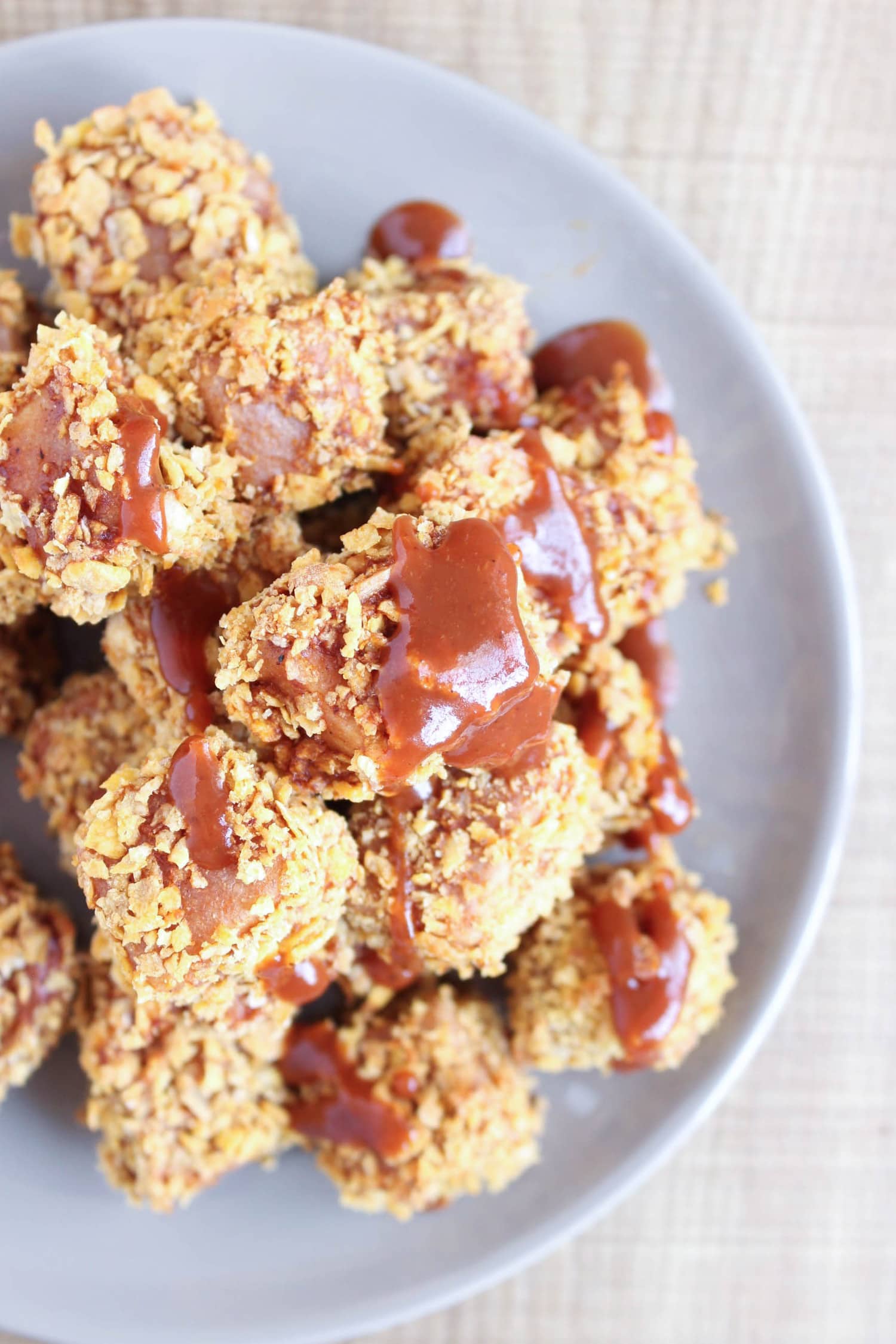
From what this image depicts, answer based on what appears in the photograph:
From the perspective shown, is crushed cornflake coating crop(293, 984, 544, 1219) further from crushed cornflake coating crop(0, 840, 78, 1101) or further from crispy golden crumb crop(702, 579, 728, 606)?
crispy golden crumb crop(702, 579, 728, 606)

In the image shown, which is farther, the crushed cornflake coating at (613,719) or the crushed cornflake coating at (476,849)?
the crushed cornflake coating at (613,719)

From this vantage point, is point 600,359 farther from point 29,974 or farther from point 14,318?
point 29,974

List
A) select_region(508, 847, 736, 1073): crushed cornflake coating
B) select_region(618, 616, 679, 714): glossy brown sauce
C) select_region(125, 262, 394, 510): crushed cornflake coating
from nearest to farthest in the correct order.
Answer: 1. select_region(125, 262, 394, 510): crushed cornflake coating
2. select_region(508, 847, 736, 1073): crushed cornflake coating
3. select_region(618, 616, 679, 714): glossy brown sauce

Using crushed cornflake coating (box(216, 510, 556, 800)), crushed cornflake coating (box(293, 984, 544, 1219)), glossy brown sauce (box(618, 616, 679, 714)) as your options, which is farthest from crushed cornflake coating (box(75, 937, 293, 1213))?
glossy brown sauce (box(618, 616, 679, 714))

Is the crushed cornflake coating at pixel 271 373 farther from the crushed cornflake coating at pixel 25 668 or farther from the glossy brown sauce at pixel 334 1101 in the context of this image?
the glossy brown sauce at pixel 334 1101

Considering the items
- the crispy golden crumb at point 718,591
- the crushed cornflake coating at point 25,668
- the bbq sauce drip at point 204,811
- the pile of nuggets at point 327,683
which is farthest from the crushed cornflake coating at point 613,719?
the crushed cornflake coating at point 25,668

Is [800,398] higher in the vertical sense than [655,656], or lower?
higher

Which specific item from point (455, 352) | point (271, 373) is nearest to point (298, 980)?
point (271, 373)
